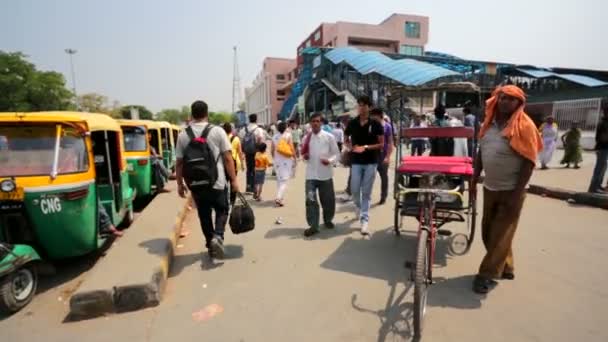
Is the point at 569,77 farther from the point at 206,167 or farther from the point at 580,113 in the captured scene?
the point at 206,167

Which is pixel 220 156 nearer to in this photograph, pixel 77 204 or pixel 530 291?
pixel 77 204

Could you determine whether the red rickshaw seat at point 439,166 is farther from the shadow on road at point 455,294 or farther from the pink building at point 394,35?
the pink building at point 394,35

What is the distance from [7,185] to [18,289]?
998 mm

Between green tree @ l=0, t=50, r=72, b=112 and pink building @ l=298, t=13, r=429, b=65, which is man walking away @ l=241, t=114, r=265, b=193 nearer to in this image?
green tree @ l=0, t=50, r=72, b=112

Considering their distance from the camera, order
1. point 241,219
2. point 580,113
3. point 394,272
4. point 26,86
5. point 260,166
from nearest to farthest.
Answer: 1. point 394,272
2. point 241,219
3. point 260,166
4. point 580,113
5. point 26,86

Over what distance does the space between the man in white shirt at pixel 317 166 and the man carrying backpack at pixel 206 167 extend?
1347 mm

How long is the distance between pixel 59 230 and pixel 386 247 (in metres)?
3.77

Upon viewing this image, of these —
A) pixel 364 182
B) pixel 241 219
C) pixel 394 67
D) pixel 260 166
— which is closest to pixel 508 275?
pixel 364 182

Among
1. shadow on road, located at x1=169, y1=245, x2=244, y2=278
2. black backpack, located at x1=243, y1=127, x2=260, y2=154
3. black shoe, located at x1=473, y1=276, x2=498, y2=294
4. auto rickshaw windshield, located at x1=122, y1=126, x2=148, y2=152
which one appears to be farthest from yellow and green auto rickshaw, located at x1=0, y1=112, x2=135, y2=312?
black shoe, located at x1=473, y1=276, x2=498, y2=294

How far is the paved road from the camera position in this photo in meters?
2.72

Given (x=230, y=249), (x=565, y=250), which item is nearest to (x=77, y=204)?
(x=230, y=249)

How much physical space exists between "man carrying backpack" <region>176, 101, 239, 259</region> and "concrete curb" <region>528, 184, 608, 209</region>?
6440 mm

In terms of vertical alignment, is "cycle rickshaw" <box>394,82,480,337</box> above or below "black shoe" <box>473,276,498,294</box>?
above

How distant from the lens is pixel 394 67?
22.0m
